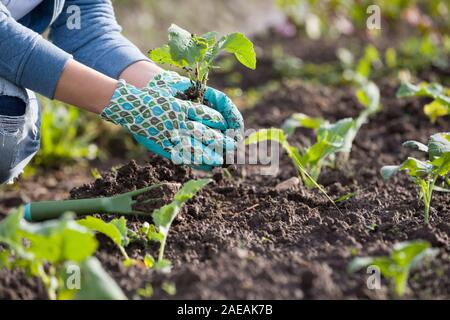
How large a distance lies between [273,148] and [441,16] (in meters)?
3.59

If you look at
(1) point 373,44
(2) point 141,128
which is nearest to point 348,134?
(2) point 141,128

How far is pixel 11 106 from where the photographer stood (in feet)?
7.28

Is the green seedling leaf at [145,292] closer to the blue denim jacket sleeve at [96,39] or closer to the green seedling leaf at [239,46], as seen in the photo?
the green seedling leaf at [239,46]

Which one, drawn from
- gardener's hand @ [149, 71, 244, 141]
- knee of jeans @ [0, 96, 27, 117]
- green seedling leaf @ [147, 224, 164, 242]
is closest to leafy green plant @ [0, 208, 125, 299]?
green seedling leaf @ [147, 224, 164, 242]

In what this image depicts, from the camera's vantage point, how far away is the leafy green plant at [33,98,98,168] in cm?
351

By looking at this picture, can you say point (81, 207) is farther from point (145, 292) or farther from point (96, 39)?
point (96, 39)

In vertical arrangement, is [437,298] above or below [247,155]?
below

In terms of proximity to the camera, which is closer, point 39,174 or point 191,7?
point 39,174

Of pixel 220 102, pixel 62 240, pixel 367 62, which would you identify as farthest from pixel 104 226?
pixel 367 62

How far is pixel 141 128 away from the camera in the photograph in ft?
6.43

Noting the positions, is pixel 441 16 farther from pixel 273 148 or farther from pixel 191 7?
pixel 273 148

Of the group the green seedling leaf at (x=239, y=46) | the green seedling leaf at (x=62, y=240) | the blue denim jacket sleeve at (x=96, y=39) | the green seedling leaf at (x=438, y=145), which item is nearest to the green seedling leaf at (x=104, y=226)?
the green seedling leaf at (x=62, y=240)

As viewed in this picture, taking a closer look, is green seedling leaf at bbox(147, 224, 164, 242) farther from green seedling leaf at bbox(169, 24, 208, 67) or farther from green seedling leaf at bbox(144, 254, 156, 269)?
green seedling leaf at bbox(169, 24, 208, 67)

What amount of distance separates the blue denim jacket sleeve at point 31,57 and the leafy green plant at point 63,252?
2.00ft
